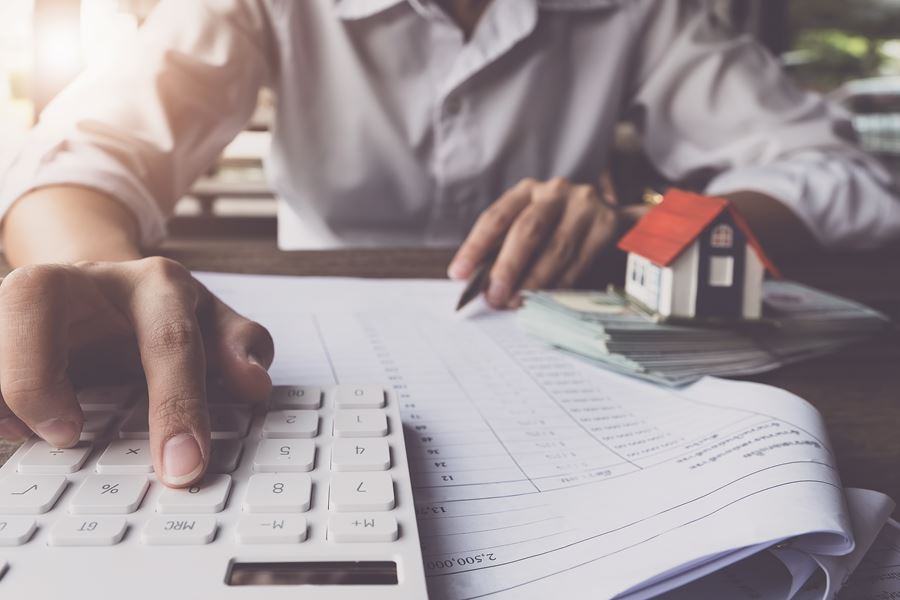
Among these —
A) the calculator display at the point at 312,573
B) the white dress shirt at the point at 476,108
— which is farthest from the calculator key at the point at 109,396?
the white dress shirt at the point at 476,108

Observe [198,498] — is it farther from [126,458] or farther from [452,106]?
[452,106]

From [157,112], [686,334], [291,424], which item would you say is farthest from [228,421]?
[157,112]

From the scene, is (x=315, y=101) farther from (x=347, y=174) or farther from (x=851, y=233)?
(x=851, y=233)

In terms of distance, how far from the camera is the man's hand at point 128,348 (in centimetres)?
23

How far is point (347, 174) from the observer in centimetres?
86

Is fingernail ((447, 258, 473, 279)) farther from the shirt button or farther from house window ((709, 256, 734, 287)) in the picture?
the shirt button

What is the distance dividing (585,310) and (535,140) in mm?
504

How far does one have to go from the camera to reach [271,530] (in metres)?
0.19

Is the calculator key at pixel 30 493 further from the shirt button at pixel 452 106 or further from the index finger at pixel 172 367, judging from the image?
the shirt button at pixel 452 106

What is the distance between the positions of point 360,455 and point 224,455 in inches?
1.8

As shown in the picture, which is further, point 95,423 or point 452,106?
point 452,106

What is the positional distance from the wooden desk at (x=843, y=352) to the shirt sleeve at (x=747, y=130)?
0.20ft

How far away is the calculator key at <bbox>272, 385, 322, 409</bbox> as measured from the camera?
10.9 inches

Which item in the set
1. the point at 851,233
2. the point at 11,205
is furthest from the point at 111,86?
the point at 851,233
